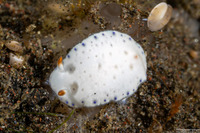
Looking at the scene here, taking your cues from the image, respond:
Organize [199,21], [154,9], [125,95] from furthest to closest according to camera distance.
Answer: [154,9] → [125,95] → [199,21]

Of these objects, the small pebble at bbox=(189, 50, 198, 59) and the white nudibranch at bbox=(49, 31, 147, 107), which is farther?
the small pebble at bbox=(189, 50, 198, 59)

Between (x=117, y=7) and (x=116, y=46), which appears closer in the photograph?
(x=116, y=46)

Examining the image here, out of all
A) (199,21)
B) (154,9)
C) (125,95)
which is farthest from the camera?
(154,9)

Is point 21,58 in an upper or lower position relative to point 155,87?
upper

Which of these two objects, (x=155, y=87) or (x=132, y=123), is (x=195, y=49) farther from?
(x=132, y=123)

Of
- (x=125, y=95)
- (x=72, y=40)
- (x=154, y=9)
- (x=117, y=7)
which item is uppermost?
(x=117, y=7)

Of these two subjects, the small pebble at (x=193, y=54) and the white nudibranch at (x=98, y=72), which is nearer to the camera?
the white nudibranch at (x=98, y=72)

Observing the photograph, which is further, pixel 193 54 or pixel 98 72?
pixel 193 54

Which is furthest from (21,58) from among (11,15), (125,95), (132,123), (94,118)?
(132,123)
